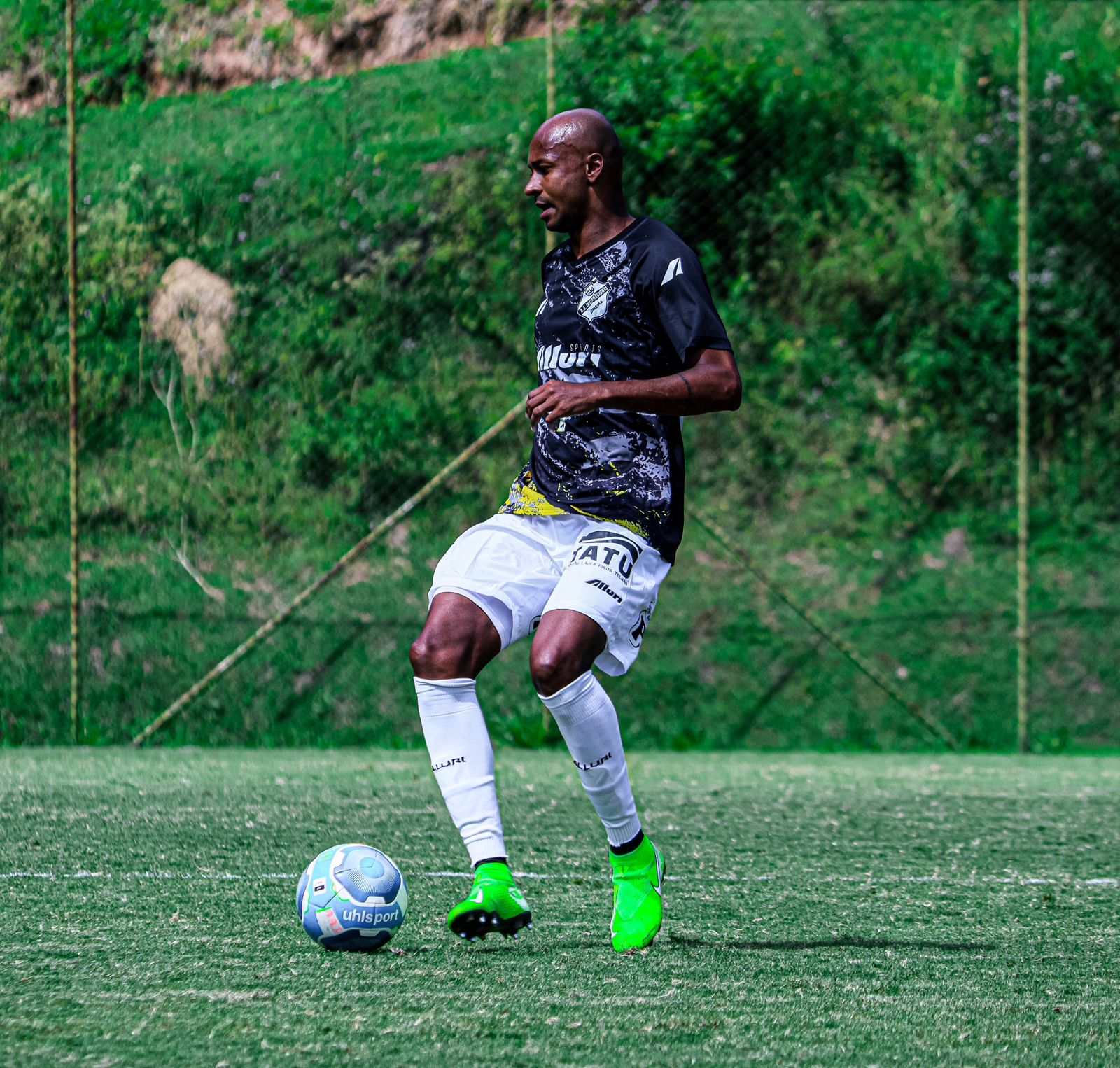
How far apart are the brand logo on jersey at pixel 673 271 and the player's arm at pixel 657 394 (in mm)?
209

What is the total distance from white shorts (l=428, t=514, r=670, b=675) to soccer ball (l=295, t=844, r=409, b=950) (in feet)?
2.02

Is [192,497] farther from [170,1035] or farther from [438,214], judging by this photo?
[170,1035]

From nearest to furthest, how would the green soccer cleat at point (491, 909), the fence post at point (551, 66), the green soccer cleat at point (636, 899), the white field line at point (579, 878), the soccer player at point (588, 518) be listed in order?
the green soccer cleat at point (491, 909), the green soccer cleat at point (636, 899), the soccer player at point (588, 518), the white field line at point (579, 878), the fence post at point (551, 66)

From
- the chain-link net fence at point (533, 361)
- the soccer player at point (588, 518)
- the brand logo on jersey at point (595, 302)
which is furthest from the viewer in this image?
the chain-link net fence at point (533, 361)

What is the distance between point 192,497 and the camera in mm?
8922

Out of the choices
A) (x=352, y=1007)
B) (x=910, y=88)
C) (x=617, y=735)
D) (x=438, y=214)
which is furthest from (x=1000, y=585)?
(x=352, y=1007)

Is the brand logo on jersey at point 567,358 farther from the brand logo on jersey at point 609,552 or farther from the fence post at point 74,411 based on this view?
the fence post at point 74,411

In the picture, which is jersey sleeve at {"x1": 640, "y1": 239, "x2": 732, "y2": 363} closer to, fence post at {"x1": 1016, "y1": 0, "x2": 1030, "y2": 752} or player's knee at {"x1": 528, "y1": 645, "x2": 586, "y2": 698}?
player's knee at {"x1": 528, "y1": 645, "x2": 586, "y2": 698}

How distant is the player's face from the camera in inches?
150

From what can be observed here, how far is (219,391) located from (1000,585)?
180 inches

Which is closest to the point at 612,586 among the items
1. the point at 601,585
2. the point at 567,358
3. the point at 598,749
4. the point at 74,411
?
the point at 601,585

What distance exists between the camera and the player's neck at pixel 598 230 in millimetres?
3850

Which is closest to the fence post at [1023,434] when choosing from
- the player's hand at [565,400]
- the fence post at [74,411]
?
the fence post at [74,411]

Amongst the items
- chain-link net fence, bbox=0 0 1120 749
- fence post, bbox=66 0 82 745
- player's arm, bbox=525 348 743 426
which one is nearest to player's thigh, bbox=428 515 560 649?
player's arm, bbox=525 348 743 426
